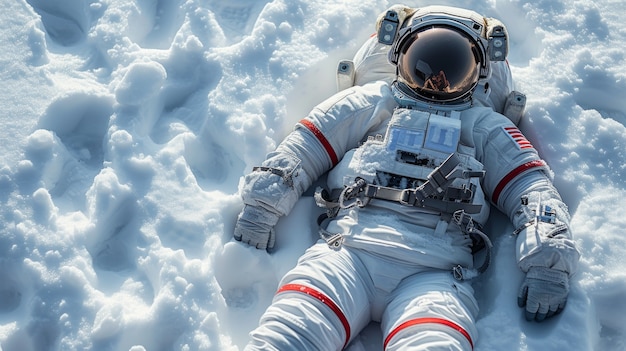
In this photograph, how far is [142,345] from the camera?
2.64m

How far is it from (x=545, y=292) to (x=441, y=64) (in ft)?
3.26

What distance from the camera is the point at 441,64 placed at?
2984mm

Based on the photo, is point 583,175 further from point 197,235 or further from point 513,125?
point 197,235

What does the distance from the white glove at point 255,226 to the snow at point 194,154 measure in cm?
5

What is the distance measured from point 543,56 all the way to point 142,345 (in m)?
2.40

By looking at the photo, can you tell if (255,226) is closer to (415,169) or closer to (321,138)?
(321,138)

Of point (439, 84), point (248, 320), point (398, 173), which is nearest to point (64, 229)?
point (248, 320)

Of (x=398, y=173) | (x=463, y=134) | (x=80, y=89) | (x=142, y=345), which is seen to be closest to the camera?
(x=142, y=345)

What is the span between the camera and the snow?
2703mm

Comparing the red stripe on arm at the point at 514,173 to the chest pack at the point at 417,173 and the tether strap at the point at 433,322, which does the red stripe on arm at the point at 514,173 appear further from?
the tether strap at the point at 433,322

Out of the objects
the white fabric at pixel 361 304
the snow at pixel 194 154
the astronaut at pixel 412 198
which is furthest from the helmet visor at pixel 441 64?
the white fabric at pixel 361 304

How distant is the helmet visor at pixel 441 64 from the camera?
2.99 metres

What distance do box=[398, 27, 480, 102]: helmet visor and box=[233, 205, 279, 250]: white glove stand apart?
2.74 ft

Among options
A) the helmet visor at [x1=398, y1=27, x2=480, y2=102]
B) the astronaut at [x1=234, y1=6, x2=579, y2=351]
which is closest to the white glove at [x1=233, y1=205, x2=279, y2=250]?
the astronaut at [x1=234, y1=6, x2=579, y2=351]
